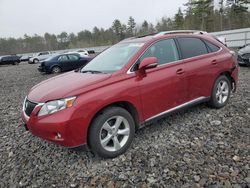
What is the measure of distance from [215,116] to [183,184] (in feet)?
7.28

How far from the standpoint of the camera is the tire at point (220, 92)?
15.3ft

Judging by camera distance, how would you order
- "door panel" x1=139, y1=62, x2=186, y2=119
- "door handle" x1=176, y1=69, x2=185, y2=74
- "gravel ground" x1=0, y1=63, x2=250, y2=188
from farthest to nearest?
"door handle" x1=176, y1=69, x2=185, y2=74 → "door panel" x1=139, y1=62, x2=186, y2=119 → "gravel ground" x1=0, y1=63, x2=250, y2=188

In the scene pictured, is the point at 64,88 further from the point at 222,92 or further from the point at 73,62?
the point at 73,62

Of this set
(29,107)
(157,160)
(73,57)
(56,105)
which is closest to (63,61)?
(73,57)

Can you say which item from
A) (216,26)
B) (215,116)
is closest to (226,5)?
(216,26)

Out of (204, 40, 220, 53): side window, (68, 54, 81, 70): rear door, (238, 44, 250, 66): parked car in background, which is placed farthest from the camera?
(68, 54, 81, 70): rear door

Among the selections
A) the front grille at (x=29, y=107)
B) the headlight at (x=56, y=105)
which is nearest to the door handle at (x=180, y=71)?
the headlight at (x=56, y=105)

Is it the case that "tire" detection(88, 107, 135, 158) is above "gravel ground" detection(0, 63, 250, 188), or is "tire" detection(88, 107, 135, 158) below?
above

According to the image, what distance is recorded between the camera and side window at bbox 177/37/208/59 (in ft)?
13.7

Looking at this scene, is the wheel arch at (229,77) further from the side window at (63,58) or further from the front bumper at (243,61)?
the side window at (63,58)

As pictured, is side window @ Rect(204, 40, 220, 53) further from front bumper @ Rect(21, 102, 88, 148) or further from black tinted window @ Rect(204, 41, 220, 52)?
front bumper @ Rect(21, 102, 88, 148)

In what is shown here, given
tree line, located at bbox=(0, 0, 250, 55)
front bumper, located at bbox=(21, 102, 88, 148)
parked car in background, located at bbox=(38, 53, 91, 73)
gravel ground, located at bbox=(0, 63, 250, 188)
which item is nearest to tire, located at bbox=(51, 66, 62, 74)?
parked car in background, located at bbox=(38, 53, 91, 73)

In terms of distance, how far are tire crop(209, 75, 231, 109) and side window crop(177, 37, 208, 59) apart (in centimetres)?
73

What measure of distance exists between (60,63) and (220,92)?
1266cm
